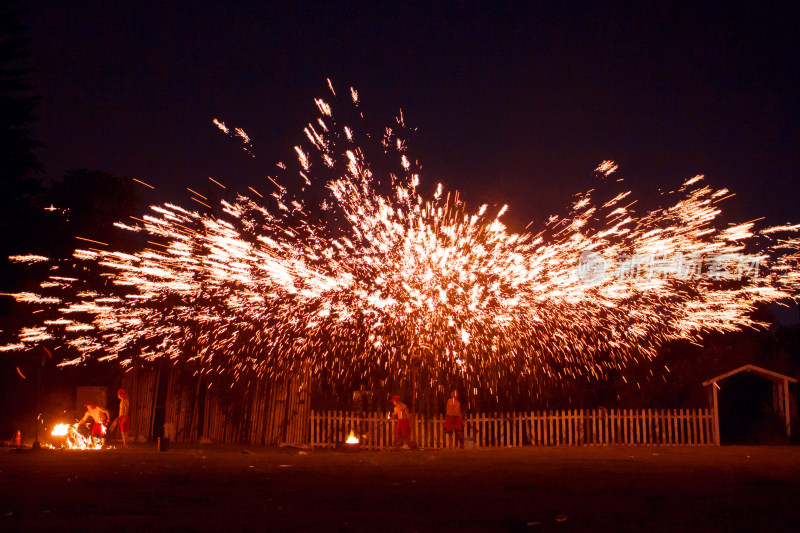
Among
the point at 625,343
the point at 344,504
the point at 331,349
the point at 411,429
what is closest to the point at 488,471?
the point at 344,504

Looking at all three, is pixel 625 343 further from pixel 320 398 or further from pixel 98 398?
pixel 98 398

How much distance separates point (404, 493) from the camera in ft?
35.0

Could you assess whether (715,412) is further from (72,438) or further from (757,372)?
(72,438)

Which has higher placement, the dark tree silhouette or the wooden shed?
the dark tree silhouette

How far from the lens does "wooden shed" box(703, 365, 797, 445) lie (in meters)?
23.2

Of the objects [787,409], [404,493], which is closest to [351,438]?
[787,409]

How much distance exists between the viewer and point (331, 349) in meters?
24.1

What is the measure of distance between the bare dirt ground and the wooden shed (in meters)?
5.21

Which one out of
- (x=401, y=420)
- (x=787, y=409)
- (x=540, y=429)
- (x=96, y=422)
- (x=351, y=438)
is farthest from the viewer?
(x=787, y=409)

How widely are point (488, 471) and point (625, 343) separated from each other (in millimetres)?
13739

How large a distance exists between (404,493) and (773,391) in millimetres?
17641

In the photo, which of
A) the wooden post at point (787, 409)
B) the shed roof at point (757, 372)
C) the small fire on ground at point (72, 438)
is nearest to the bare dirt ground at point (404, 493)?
the small fire on ground at point (72, 438)

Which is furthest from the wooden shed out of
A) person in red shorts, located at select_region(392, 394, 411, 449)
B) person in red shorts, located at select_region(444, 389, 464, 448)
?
person in red shorts, located at select_region(392, 394, 411, 449)

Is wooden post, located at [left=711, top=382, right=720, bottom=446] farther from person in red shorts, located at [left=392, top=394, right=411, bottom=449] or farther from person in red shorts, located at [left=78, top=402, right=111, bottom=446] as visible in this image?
person in red shorts, located at [left=78, top=402, right=111, bottom=446]
